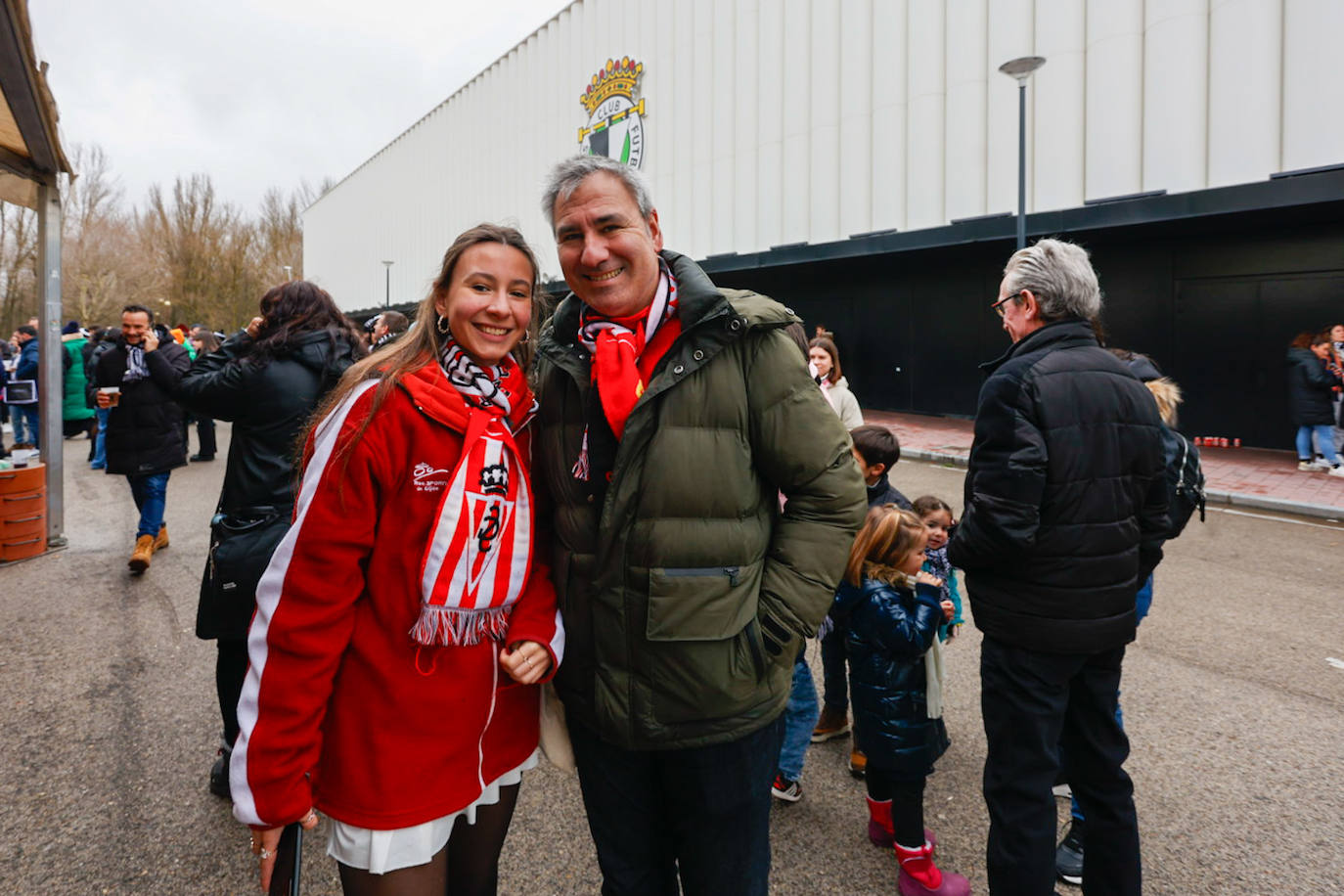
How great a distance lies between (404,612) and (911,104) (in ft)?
53.3

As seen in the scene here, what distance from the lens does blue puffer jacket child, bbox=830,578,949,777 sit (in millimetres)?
2367

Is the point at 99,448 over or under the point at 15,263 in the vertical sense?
under

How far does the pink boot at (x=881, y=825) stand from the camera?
2.56m

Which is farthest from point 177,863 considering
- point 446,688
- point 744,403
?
point 744,403

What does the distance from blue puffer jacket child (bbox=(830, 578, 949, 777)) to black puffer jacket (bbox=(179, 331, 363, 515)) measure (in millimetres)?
2183

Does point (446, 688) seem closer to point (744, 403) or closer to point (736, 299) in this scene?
point (744, 403)

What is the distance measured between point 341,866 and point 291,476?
1671 millimetres

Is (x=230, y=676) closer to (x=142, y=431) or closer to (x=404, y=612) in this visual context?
(x=404, y=612)

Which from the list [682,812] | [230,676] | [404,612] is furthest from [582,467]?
[230,676]

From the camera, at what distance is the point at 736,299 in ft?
5.36

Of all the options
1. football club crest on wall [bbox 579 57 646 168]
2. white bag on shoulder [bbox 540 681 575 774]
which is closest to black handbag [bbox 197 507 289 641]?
white bag on shoulder [bbox 540 681 575 774]

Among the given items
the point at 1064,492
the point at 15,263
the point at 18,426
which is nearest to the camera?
the point at 1064,492

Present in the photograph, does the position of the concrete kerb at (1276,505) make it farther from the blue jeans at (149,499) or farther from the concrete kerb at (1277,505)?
the blue jeans at (149,499)

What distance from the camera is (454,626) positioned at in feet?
4.84
